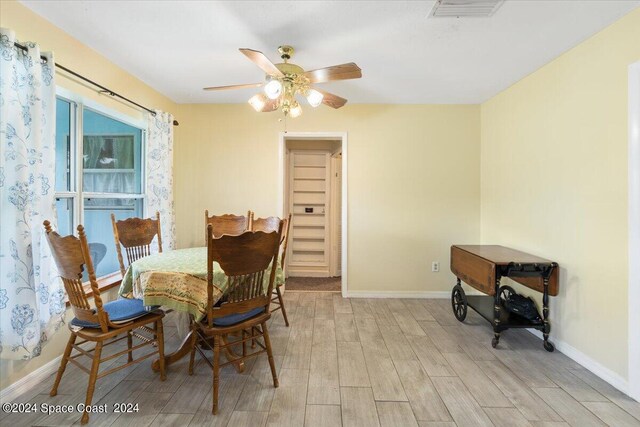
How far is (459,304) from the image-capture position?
287 centimetres

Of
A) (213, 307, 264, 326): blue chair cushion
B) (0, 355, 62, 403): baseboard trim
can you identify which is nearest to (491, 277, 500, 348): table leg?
(213, 307, 264, 326): blue chair cushion

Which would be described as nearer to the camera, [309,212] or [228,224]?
[228,224]

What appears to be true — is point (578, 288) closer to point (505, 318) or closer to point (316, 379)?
point (505, 318)

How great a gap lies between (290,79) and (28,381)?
255cm

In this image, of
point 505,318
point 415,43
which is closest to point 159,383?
point 505,318

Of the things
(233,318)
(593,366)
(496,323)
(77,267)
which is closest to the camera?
(77,267)

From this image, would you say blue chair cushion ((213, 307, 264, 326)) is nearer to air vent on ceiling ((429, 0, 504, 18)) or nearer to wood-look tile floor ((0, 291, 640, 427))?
wood-look tile floor ((0, 291, 640, 427))

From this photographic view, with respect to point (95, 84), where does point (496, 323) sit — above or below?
below

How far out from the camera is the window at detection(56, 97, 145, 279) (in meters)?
2.17

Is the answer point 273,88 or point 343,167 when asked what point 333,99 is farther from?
point 343,167

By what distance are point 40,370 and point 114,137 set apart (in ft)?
6.25

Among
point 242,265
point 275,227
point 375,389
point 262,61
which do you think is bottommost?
point 375,389

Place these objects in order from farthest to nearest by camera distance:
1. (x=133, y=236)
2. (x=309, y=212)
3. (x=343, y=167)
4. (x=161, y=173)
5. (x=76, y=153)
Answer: (x=309, y=212)
(x=343, y=167)
(x=161, y=173)
(x=133, y=236)
(x=76, y=153)

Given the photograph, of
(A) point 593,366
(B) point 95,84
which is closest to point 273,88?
(B) point 95,84
